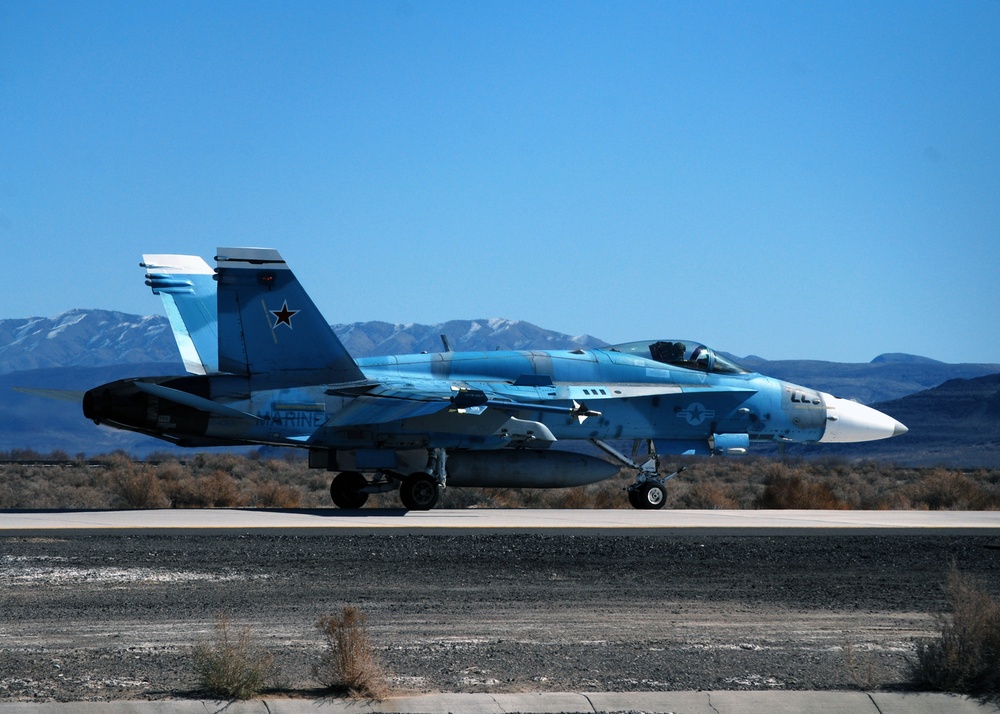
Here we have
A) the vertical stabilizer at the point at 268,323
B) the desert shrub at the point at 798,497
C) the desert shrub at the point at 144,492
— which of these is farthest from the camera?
the desert shrub at the point at 798,497

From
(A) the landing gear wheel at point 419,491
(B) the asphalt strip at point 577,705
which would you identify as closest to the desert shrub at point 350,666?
(B) the asphalt strip at point 577,705

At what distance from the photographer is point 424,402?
21.6 meters

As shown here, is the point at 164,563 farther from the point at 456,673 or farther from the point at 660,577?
the point at 456,673

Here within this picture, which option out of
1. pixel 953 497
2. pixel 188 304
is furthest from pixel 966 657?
pixel 953 497

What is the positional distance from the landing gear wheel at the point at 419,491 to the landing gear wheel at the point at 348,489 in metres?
1.51

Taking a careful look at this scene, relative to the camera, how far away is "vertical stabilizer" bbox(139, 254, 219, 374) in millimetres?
24672

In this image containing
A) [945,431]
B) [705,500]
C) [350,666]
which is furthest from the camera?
[945,431]

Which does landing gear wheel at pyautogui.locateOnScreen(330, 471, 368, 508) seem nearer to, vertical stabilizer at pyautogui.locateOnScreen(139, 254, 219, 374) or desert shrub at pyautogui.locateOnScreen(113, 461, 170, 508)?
vertical stabilizer at pyautogui.locateOnScreen(139, 254, 219, 374)

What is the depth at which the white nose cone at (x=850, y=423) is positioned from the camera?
1032 inches

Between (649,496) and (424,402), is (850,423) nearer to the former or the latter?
(649,496)

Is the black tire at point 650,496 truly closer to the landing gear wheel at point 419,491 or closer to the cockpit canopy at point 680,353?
the cockpit canopy at point 680,353

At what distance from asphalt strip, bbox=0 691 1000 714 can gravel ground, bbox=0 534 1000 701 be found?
30 centimetres

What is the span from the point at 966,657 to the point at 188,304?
19.3 metres

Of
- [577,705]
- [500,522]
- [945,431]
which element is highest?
[577,705]
